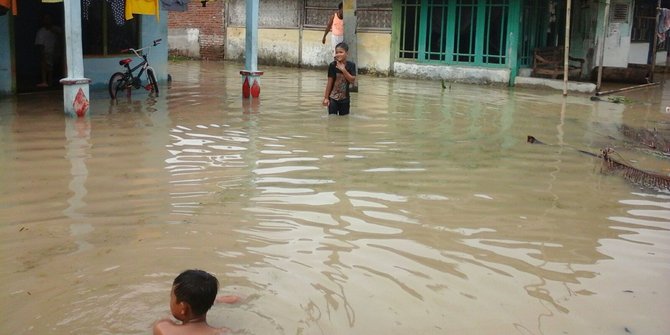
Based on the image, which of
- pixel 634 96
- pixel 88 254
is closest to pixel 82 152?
pixel 88 254

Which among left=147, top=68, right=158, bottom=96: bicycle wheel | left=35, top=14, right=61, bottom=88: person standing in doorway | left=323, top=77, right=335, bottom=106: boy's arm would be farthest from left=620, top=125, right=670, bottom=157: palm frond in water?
left=35, top=14, right=61, bottom=88: person standing in doorway

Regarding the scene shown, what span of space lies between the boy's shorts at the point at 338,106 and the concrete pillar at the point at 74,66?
362 centimetres

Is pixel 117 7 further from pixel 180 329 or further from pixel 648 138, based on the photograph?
pixel 180 329

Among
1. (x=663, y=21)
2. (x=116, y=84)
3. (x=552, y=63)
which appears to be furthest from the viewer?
(x=663, y=21)

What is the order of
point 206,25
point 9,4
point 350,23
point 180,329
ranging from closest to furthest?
point 180,329
point 9,4
point 350,23
point 206,25

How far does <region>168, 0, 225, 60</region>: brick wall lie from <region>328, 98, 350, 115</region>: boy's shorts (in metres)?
15.1

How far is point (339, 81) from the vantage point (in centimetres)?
1018

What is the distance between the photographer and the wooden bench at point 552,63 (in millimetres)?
17656

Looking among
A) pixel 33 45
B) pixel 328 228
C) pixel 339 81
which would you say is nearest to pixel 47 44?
pixel 33 45

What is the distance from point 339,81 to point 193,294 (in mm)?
7187

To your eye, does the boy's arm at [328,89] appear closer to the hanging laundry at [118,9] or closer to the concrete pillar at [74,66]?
the concrete pillar at [74,66]

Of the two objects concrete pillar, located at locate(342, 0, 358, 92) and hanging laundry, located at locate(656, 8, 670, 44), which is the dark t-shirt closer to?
concrete pillar, located at locate(342, 0, 358, 92)

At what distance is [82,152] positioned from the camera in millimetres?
7562

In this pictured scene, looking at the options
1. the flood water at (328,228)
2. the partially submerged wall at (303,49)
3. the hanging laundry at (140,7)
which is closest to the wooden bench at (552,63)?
the partially submerged wall at (303,49)
